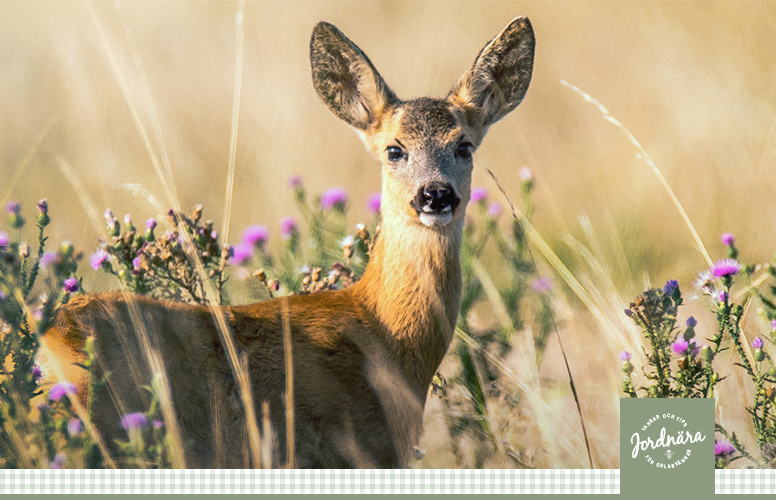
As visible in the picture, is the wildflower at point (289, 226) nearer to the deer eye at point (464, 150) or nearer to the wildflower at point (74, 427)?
the deer eye at point (464, 150)

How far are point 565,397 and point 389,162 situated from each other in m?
1.73

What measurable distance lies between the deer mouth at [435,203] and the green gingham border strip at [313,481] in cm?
119

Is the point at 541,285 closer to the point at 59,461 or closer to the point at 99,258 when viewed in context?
the point at 99,258

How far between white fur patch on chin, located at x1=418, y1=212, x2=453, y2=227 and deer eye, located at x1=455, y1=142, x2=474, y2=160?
436mm

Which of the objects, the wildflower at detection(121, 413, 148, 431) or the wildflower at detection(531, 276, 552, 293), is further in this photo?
the wildflower at detection(531, 276, 552, 293)

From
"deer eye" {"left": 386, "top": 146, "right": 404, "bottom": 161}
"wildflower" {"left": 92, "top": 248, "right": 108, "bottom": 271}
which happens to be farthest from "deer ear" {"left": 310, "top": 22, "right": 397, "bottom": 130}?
"wildflower" {"left": 92, "top": 248, "right": 108, "bottom": 271}

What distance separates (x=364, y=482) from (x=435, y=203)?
1.35m

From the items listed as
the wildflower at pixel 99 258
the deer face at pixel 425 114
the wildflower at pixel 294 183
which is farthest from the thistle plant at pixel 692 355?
the wildflower at pixel 99 258

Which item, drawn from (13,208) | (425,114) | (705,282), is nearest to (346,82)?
(425,114)

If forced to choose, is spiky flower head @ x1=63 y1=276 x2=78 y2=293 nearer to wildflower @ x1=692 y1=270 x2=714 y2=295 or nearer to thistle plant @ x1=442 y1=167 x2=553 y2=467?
thistle plant @ x1=442 y1=167 x2=553 y2=467

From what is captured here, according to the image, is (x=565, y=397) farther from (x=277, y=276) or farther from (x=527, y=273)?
(x=277, y=276)

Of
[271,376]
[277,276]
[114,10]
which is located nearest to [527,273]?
[277,276]

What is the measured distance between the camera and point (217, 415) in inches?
140

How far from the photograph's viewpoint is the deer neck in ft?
13.1
